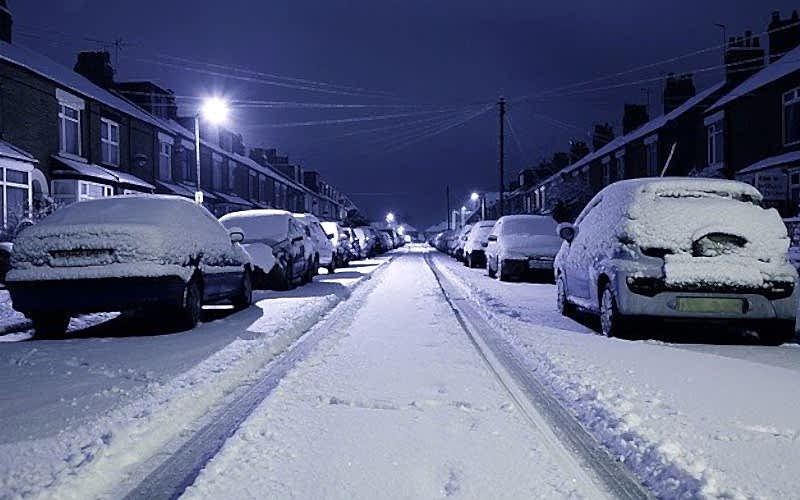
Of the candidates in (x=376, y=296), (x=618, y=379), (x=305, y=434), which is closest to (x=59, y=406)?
(x=305, y=434)

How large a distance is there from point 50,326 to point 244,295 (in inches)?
126

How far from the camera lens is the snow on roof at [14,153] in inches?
800

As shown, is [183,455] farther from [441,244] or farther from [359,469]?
[441,244]

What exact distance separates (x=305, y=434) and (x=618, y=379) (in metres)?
2.64

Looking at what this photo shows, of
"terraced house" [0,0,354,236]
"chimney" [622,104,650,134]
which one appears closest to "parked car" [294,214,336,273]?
"terraced house" [0,0,354,236]

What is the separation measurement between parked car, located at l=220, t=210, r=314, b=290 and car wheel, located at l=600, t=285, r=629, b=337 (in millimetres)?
7578

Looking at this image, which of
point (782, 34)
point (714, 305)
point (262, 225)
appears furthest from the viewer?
point (782, 34)

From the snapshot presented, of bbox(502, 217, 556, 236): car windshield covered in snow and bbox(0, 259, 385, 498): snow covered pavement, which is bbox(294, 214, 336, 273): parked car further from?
bbox(0, 259, 385, 498): snow covered pavement

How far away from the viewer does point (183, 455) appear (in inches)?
147

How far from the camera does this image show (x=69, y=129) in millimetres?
25859

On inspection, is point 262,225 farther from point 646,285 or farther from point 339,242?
point 339,242

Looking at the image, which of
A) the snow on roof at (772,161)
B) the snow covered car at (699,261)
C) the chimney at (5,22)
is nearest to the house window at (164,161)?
the chimney at (5,22)

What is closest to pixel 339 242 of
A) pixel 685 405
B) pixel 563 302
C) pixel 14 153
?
pixel 14 153

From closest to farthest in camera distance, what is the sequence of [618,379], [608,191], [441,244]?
[618,379] → [608,191] → [441,244]
